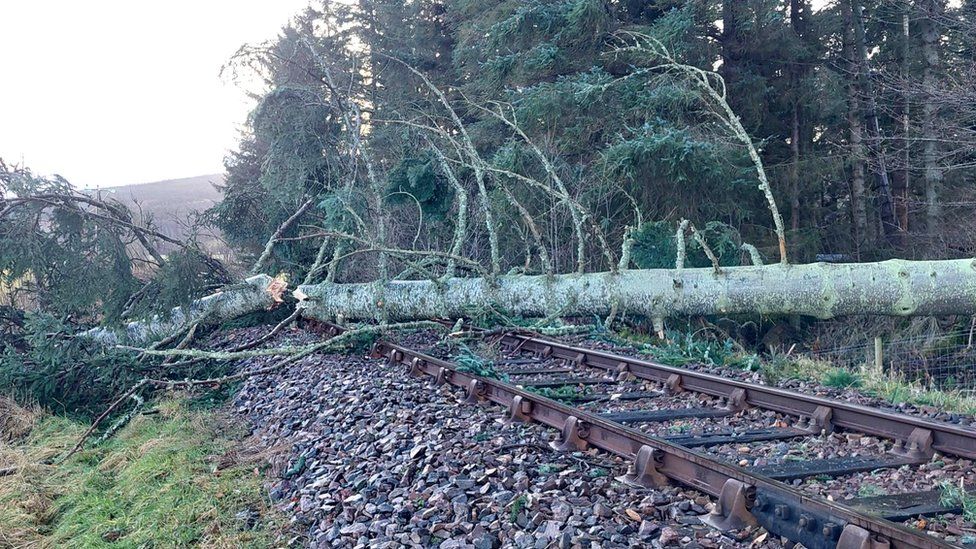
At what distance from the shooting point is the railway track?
3076mm

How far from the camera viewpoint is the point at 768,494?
3.27m

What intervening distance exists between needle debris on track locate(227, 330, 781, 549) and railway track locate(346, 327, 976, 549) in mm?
136

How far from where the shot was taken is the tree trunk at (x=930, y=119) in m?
14.0

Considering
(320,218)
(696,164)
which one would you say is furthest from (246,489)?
(320,218)

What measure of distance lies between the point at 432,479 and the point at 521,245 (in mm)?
11249

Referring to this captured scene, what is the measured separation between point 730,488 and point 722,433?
1.60m

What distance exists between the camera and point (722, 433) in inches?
194

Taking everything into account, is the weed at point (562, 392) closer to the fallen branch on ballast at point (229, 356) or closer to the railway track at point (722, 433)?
the railway track at point (722, 433)

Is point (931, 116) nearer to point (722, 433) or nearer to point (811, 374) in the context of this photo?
point (811, 374)

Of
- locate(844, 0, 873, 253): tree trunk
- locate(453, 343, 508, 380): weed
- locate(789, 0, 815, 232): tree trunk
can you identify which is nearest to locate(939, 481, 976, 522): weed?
locate(453, 343, 508, 380): weed

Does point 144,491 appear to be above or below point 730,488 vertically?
below

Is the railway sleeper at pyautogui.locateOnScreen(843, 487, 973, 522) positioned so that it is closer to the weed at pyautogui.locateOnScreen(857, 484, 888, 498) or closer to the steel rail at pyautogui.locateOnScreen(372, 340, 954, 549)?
the weed at pyautogui.locateOnScreen(857, 484, 888, 498)

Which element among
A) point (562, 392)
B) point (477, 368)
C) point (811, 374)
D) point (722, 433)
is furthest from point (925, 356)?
point (477, 368)

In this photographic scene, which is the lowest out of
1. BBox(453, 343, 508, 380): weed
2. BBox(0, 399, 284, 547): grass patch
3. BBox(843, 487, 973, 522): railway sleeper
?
BBox(0, 399, 284, 547): grass patch
